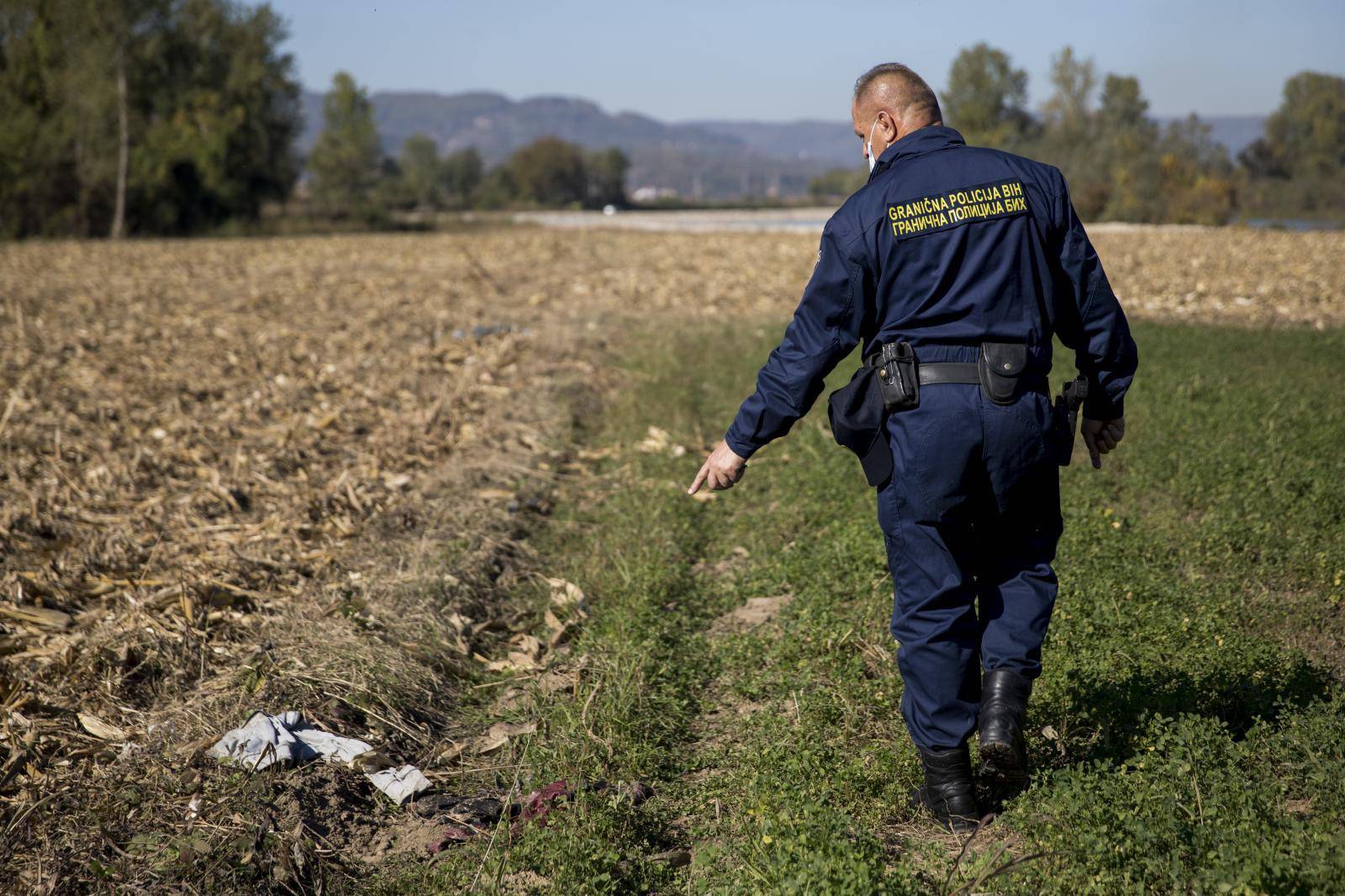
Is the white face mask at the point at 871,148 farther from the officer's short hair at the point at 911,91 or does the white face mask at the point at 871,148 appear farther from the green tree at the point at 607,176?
the green tree at the point at 607,176

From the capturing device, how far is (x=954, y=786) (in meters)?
3.52

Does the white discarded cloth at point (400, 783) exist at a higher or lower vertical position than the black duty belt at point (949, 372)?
lower

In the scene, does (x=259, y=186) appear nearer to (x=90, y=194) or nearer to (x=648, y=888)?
(x=90, y=194)

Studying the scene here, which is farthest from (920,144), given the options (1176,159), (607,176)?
(607,176)

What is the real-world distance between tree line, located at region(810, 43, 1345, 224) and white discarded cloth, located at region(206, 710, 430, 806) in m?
29.6

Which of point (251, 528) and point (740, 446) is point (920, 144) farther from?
point (251, 528)

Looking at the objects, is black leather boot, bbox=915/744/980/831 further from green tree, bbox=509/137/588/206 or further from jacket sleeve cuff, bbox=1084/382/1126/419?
green tree, bbox=509/137/588/206

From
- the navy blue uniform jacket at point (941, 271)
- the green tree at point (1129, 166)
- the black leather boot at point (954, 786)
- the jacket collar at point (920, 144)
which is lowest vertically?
the black leather boot at point (954, 786)

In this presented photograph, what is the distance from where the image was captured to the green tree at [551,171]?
13362 cm

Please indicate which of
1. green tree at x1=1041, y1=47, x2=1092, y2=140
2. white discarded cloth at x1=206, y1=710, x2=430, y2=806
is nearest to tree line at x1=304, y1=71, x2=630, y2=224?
green tree at x1=1041, y1=47, x2=1092, y2=140

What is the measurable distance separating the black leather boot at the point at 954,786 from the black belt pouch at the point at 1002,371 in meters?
1.22

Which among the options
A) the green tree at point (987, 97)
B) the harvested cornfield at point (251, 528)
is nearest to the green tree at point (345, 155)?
the green tree at point (987, 97)

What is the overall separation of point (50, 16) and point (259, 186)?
43.7ft

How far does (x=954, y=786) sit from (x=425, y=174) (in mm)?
116816
